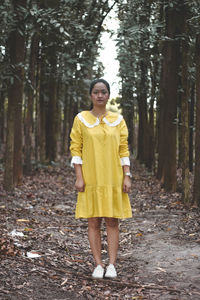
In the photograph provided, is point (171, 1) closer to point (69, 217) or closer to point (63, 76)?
point (69, 217)

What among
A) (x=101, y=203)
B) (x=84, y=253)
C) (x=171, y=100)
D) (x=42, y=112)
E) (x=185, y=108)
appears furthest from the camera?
(x=42, y=112)

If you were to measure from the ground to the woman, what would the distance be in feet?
1.40

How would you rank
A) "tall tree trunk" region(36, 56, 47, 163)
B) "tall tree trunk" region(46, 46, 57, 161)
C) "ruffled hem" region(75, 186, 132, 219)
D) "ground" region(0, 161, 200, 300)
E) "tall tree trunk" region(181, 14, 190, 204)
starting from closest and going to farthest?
"ground" region(0, 161, 200, 300) → "ruffled hem" region(75, 186, 132, 219) → "tall tree trunk" region(181, 14, 190, 204) → "tall tree trunk" region(36, 56, 47, 163) → "tall tree trunk" region(46, 46, 57, 161)

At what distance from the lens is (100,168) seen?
4.71 m

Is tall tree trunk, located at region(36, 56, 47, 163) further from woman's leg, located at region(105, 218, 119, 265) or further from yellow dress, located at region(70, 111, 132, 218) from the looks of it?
woman's leg, located at region(105, 218, 119, 265)

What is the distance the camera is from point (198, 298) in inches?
164

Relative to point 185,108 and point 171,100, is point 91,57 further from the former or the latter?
point 185,108

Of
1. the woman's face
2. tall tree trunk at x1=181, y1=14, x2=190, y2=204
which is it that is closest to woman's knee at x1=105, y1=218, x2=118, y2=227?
the woman's face

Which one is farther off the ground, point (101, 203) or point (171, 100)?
point (171, 100)

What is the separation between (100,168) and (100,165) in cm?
→ 3

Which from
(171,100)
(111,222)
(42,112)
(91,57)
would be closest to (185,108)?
(171,100)

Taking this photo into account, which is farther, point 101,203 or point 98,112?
point 98,112

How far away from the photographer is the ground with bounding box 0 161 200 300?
4469 millimetres

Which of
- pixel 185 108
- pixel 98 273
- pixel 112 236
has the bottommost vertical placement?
pixel 98 273
